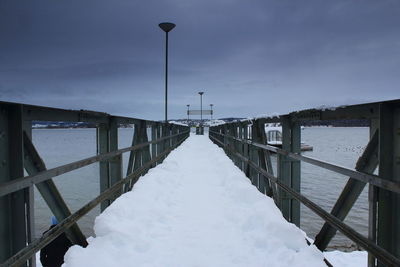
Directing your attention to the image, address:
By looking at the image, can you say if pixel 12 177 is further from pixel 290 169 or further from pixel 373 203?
pixel 290 169

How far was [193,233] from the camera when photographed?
3814 millimetres

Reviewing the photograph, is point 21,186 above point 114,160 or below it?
above

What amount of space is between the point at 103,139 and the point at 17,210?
7.25ft

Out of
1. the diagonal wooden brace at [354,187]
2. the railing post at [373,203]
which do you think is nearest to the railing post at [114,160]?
the diagonal wooden brace at [354,187]

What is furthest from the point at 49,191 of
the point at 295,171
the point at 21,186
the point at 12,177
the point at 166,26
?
the point at 166,26

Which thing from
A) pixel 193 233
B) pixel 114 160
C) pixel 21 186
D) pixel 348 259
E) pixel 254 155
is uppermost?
pixel 21 186

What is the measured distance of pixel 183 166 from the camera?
30.9 feet

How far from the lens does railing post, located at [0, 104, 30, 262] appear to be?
79.5 inches

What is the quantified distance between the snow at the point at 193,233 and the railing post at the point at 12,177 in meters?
0.81

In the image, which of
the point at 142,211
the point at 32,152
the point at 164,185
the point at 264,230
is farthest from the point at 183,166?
the point at 32,152

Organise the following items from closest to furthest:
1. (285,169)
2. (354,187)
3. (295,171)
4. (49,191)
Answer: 1. (354,187)
2. (49,191)
3. (295,171)
4. (285,169)

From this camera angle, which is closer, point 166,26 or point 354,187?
point 354,187

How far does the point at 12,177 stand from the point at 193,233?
88.7 inches

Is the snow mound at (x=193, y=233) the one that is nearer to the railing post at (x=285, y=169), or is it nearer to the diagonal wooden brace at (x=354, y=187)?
the railing post at (x=285, y=169)
